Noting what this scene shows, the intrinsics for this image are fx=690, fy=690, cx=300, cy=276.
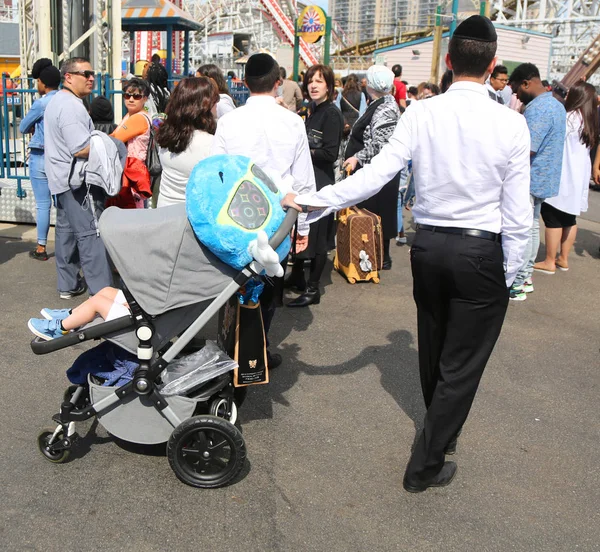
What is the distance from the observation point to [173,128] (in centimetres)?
475

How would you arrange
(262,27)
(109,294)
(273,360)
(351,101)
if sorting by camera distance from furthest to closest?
(262,27), (351,101), (273,360), (109,294)

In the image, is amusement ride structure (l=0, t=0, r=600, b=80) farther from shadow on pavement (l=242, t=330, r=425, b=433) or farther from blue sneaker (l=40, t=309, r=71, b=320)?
blue sneaker (l=40, t=309, r=71, b=320)

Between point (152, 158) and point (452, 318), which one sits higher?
point (152, 158)

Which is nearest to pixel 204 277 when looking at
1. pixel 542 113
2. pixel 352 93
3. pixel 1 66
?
pixel 542 113

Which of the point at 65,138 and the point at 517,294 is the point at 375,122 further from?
the point at 65,138

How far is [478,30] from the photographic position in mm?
2871

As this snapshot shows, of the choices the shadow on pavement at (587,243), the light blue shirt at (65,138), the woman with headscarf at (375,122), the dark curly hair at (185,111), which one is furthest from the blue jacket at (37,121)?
the shadow on pavement at (587,243)

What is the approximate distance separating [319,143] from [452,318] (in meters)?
3.32

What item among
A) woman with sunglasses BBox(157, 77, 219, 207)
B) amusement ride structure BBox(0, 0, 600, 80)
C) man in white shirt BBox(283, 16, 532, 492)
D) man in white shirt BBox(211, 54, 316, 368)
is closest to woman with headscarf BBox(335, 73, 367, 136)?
amusement ride structure BBox(0, 0, 600, 80)

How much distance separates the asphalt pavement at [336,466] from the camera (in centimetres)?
297

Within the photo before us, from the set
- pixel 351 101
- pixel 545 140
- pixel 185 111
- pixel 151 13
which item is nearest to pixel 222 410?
pixel 185 111

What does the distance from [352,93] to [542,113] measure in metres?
5.87

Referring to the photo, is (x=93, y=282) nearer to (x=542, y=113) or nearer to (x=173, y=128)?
(x=173, y=128)

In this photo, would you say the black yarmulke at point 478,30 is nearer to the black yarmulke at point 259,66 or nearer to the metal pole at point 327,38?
the black yarmulke at point 259,66
